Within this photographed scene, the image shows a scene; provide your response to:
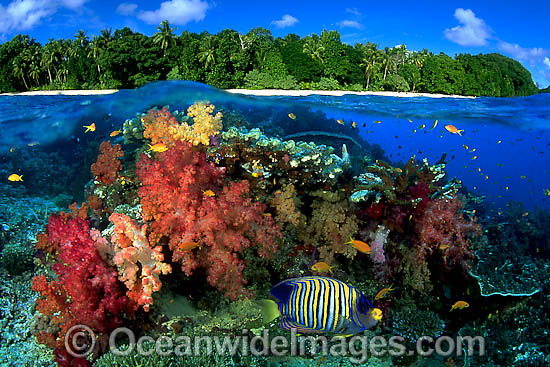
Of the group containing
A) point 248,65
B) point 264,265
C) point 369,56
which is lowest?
point 264,265

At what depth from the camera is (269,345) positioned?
4359 mm

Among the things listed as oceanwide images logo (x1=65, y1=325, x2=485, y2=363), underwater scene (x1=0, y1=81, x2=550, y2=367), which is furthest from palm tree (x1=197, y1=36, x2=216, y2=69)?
oceanwide images logo (x1=65, y1=325, x2=485, y2=363)

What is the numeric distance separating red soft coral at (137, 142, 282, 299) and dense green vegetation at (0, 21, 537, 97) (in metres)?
13.0

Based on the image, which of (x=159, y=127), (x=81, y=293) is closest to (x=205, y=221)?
(x=81, y=293)

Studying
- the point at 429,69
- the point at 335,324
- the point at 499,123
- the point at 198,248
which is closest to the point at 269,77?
the point at 499,123

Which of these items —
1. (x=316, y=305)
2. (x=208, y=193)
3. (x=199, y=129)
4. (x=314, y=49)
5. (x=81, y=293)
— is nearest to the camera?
(x=316, y=305)

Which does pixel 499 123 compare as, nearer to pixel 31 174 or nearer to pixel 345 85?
pixel 345 85

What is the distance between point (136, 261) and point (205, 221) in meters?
1.02

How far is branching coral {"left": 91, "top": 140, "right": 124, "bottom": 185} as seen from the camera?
6.56m

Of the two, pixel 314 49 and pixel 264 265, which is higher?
pixel 314 49

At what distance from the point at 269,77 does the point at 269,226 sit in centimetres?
1504

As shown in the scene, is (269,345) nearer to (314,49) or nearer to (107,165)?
(107,165)

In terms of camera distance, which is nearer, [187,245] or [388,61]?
[187,245]

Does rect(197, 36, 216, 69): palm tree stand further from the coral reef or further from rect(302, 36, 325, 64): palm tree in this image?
the coral reef
